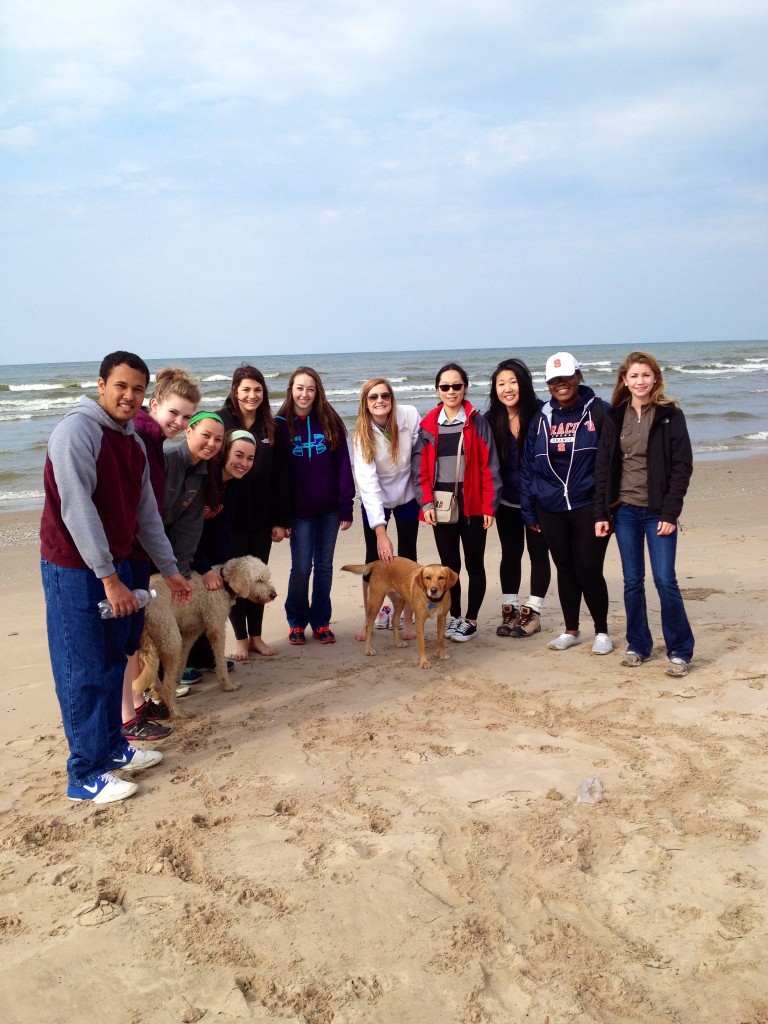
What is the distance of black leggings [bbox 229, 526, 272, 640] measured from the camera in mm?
5500

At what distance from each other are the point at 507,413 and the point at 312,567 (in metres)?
1.90

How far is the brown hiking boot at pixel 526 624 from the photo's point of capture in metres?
5.88

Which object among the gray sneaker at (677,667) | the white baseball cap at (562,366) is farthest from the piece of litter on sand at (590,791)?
the white baseball cap at (562,366)

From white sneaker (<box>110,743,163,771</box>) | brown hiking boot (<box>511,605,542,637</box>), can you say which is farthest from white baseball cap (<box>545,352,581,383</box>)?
white sneaker (<box>110,743,163,771</box>)

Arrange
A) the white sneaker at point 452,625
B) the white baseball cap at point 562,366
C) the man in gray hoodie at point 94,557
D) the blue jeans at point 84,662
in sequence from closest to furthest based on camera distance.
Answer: the man in gray hoodie at point 94,557 < the blue jeans at point 84,662 < the white baseball cap at point 562,366 < the white sneaker at point 452,625

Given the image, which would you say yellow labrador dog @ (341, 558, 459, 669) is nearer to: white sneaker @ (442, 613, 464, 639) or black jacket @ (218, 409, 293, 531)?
white sneaker @ (442, 613, 464, 639)

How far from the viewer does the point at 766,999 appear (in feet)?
7.41

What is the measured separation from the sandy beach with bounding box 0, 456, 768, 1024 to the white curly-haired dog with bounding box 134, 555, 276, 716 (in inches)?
10.9

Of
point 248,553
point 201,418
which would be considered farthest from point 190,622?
point 201,418

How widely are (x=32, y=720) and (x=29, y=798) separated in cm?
→ 100

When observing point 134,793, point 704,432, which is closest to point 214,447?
point 134,793

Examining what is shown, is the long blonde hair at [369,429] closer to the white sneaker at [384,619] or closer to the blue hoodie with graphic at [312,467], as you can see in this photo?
the blue hoodie with graphic at [312,467]

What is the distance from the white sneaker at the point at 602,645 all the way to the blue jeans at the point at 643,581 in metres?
0.21

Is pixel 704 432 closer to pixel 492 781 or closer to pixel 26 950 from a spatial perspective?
pixel 492 781
